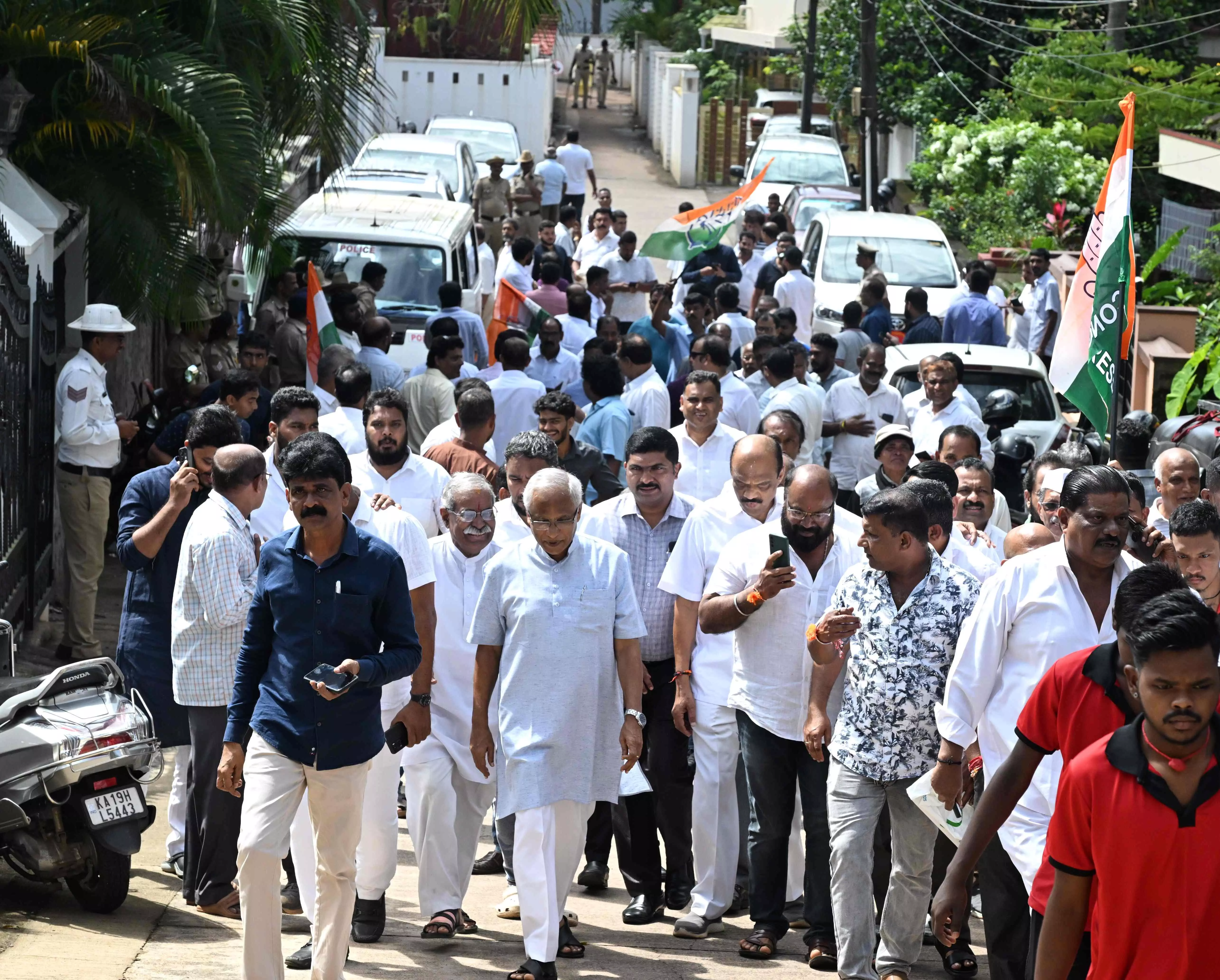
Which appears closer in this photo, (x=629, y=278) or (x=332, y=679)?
(x=332, y=679)

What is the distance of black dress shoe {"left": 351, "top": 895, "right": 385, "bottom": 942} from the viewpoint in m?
6.59

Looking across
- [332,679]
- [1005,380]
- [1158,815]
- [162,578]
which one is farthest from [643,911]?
[1005,380]

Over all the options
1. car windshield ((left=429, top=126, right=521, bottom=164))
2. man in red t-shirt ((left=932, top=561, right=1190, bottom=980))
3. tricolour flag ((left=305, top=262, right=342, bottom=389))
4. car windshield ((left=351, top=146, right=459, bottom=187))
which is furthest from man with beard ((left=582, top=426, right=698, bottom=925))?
car windshield ((left=429, top=126, right=521, bottom=164))

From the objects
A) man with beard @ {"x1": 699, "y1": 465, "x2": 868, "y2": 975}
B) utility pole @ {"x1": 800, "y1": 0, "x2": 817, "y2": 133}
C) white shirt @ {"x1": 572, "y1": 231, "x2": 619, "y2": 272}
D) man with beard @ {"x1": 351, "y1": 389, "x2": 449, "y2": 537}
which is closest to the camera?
man with beard @ {"x1": 699, "y1": 465, "x2": 868, "y2": 975}

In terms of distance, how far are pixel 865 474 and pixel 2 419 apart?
516 cm

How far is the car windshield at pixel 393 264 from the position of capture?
1481 centimetres

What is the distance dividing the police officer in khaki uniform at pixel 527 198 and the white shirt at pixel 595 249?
6.81 ft

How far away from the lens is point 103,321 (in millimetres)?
10055

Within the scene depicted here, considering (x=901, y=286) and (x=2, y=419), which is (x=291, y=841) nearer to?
(x=2, y=419)

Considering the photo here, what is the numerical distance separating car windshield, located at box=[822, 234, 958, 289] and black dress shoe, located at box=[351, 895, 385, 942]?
1266 centimetres

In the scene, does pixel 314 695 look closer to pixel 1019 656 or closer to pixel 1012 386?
pixel 1019 656

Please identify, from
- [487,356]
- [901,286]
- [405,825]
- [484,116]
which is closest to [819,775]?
[405,825]

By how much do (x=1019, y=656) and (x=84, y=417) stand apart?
634 cm

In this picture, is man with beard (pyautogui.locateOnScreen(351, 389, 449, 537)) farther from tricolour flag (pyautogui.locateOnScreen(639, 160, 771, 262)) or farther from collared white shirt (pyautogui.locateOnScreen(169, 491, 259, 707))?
tricolour flag (pyautogui.locateOnScreen(639, 160, 771, 262))
